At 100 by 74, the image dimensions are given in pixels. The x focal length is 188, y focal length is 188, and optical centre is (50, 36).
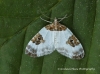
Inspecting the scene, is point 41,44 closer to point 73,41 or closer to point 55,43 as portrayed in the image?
point 55,43

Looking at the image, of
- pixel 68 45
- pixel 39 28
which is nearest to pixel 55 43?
pixel 68 45

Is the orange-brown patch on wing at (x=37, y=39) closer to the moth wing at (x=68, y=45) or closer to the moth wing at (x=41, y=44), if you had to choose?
the moth wing at (x=41, y=44)

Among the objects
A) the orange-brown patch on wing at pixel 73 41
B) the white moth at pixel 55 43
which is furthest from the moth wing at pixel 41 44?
the orange-brown patch on wing at pixel 73 41

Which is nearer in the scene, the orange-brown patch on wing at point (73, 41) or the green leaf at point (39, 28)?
the green leaf at point (39, 28)

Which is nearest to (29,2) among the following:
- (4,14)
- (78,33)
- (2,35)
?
(4,14)

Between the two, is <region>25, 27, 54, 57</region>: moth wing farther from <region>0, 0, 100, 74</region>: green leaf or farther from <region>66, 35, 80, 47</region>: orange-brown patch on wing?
<region>66, 35, 80, 47</region>: orange-brown patch on wing
